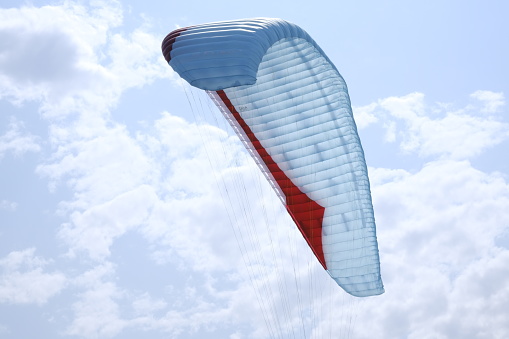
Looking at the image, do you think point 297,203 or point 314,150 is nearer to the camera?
point 314,150

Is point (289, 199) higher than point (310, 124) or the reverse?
the reverse

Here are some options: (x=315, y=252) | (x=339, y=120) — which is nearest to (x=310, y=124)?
(x=339, y=120)

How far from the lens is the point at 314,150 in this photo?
2762 cm

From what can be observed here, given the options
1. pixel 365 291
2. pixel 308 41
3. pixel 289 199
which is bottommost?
pixel 365 291

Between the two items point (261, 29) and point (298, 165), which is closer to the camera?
point (261, 29)

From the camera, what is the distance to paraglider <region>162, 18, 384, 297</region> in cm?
2720

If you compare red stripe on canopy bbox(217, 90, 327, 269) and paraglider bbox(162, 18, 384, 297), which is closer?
paraglider bbox(162, 18, 384, 297)

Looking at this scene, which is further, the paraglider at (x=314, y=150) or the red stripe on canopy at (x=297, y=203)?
the red stripe on canopy at (x=297, y=203)

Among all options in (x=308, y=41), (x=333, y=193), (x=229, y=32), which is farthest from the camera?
(x=333, y=193)

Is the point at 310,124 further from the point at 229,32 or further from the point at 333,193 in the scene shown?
the point at 229,32

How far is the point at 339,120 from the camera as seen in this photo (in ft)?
89.9

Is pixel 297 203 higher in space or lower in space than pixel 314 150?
lower

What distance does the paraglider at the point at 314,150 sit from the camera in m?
27.2

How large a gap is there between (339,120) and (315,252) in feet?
11.8
